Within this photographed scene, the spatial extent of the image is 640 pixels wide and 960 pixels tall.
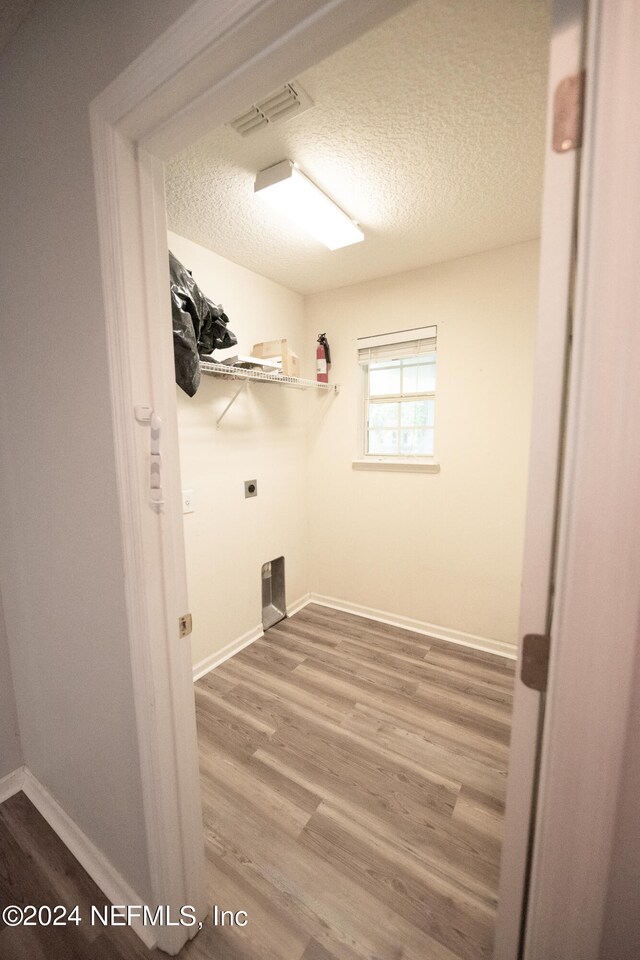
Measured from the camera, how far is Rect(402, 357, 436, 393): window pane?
2664mm

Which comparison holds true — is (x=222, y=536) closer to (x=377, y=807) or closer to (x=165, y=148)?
(x=377, y=807)

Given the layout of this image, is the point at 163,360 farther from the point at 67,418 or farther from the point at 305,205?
the point at 305,205

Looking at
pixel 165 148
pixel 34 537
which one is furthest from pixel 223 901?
pixel 165 148

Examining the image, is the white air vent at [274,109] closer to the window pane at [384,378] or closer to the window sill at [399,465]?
the window pane at [384,378]

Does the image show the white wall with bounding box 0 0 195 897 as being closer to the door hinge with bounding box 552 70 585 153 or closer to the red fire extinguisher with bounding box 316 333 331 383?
the door hinge with bounding box 552 70 585 153

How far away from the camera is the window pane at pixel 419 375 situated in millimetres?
2664

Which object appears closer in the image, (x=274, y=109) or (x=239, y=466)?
(x=274, y=109)

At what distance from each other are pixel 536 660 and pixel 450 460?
2.18m

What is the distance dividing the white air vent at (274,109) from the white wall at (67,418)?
549 mm

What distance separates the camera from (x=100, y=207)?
829 millimetres

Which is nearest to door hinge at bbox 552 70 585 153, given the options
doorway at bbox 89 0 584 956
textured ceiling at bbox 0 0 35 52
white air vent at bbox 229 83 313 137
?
doorway at bbox 89 0 584 956

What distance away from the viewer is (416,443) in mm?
2789

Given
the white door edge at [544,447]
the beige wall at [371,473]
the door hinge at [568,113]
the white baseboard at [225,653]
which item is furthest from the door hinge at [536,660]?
the white baseboard at [225,653]

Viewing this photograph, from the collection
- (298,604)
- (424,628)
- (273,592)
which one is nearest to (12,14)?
(273,592)
